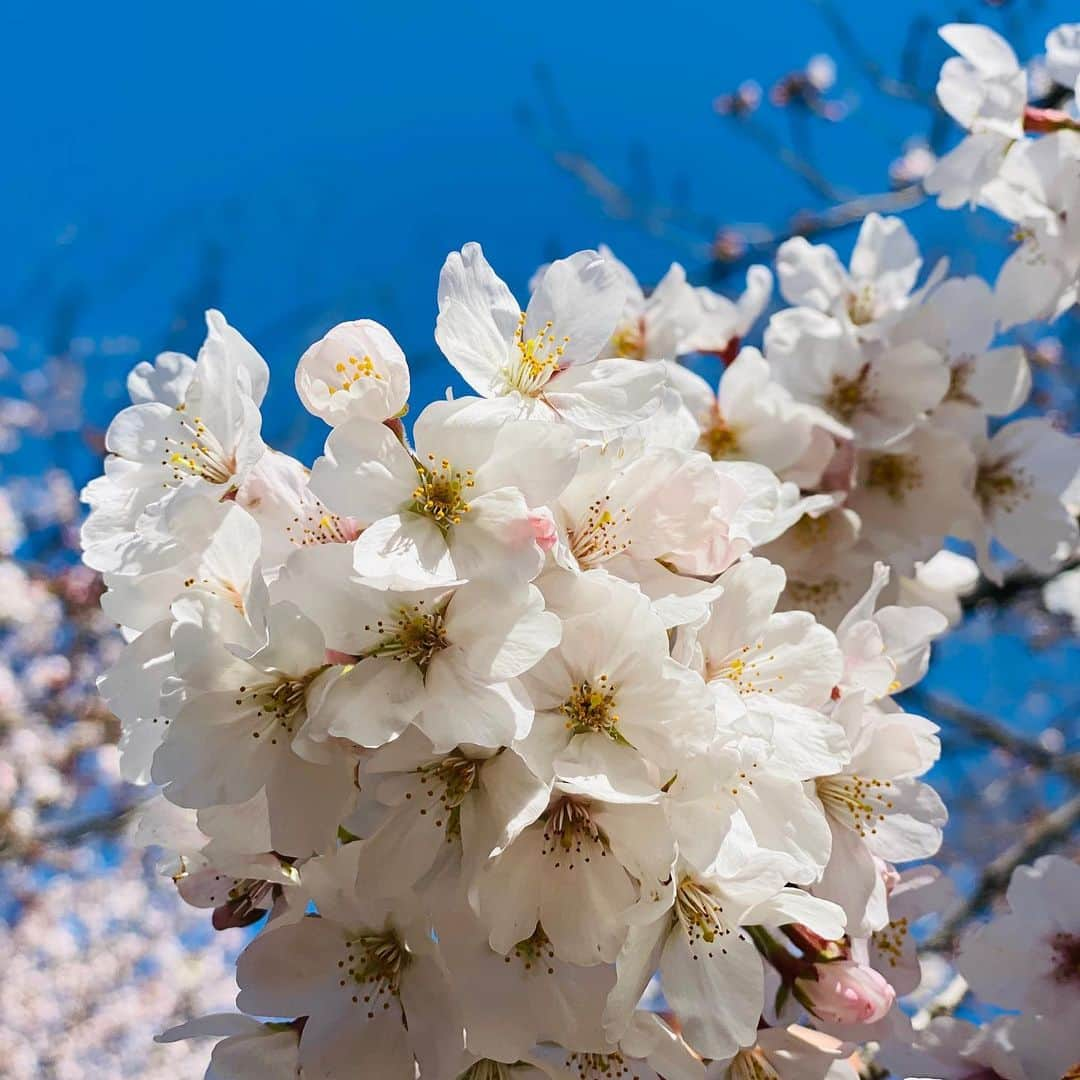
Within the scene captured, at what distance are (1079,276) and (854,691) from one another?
3.42 feet

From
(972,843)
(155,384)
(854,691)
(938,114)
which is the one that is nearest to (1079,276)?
(854,691)

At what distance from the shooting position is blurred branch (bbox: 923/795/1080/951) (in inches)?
99.2

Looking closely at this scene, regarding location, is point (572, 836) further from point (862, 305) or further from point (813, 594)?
point (862, 305)

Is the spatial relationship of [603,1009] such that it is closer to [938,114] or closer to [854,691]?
[854,691]

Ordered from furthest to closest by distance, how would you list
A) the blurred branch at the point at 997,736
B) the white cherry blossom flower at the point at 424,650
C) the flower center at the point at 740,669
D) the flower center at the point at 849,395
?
1. the blurred branch at the point at 997,736
2. the flower center at the point at 849,395
3. the flower center at the point at 740,669
4. the white cherry blossom flower at the point at 424,650

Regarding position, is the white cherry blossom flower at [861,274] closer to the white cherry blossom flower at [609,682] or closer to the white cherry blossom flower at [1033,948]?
the white cherry blossom flower at [1033,948]

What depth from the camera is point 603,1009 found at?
3.56 feet

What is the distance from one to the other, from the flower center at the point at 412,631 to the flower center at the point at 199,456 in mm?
320

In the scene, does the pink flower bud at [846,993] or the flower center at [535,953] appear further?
the pink flower bud at [846,993]

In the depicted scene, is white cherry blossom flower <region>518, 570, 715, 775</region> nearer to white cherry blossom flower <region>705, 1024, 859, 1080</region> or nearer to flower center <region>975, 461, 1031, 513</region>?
white cherry blossom flower <region>705, 1024, 859, 1080</region>

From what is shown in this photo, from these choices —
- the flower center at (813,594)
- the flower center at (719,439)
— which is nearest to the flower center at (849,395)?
the flower center at (719,439)

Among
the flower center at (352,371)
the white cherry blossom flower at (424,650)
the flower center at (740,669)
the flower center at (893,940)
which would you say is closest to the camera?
the white cherry blossom flower at (424,650)

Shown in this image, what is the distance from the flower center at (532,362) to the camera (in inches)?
47.1

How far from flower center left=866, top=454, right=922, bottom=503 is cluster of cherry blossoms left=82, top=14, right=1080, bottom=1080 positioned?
56 centimetres
